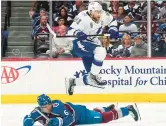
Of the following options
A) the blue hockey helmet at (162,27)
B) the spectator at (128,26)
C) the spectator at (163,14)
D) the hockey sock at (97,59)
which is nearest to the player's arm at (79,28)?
the hockey sock at (97,59)

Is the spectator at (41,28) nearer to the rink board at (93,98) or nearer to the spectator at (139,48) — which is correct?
the rink board at (93,98)

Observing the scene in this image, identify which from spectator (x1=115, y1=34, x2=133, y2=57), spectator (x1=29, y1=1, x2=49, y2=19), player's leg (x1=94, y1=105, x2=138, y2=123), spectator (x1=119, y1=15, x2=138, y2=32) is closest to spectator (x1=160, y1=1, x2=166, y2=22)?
spectator (x1=119, y1=15, x2=138, y2=32)

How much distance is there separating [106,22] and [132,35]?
2.49 m

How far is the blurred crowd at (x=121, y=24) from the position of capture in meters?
9.22

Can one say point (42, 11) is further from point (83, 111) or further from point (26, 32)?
point (83, 111)

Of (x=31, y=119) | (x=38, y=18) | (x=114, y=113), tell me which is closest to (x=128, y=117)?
(x=114, y=113)

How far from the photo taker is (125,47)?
9.24 meters

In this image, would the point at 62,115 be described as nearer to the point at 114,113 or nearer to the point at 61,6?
the point at 114,113

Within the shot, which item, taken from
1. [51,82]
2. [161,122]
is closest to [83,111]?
[161,122]

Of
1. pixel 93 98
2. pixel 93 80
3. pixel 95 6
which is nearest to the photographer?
pixel 95 6

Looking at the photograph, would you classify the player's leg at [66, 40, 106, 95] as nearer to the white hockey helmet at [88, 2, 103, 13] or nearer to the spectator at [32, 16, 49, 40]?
the white hockey helmet at [88, 2, 103, 13]

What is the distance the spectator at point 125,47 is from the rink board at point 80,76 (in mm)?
303

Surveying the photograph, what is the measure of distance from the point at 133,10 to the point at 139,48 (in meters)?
1.23

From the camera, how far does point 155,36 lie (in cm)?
955
